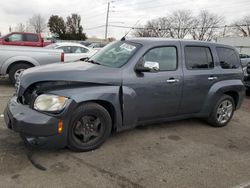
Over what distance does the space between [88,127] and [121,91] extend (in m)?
0.72

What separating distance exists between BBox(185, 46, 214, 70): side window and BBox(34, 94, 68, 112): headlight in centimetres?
236

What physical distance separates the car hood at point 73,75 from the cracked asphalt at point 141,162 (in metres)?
1.03

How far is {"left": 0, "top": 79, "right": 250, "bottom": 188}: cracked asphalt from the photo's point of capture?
2.94 meters

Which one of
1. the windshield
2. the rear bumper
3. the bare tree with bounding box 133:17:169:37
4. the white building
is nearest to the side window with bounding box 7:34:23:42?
the windshield

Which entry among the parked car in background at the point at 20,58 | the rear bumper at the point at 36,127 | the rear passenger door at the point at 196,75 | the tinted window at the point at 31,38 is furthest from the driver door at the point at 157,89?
the tinted window at the point at 31,38

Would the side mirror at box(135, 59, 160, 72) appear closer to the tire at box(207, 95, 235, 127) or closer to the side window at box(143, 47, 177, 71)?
the side window at box(143, 47, 177, 71)

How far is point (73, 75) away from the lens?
11.1 feet

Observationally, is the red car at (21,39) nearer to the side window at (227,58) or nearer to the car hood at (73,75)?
the car hood at (73,75)

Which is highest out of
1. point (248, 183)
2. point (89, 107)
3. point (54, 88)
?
point (54, 88)

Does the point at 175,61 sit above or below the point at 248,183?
above

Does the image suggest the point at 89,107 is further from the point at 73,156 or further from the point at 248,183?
the point at 248,183

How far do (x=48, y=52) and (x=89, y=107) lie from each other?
→ 5175mm

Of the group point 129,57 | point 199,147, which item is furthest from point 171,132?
point 129,57

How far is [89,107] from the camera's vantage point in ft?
11.3
